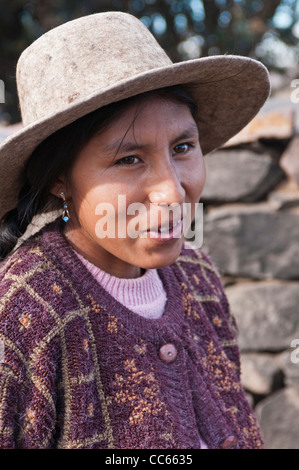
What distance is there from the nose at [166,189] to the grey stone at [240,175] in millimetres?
1493

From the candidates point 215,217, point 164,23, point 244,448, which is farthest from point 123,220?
point 164,23

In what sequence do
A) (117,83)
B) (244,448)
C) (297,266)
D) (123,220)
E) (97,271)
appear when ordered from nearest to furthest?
(117,83) < (123,220) < (97,271) < (244,448) < (297,266)

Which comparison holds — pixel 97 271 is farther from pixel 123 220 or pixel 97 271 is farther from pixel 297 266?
pixel 297 266

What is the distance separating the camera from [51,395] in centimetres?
115

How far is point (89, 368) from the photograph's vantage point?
3.99ft

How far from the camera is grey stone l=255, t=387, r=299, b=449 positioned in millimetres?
2656

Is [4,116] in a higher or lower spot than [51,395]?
higher

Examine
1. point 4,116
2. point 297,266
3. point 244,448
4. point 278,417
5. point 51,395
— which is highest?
point 4,116

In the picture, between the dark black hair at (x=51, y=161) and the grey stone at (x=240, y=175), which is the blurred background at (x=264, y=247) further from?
the dark black hair at (x=51, y=161)

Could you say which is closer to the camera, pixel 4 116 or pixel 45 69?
pixel 45 69

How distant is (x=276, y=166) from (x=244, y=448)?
5.08 ft

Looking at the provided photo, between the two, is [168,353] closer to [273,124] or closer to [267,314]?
[267,314]

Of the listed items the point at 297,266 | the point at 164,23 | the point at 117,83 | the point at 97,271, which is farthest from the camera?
the point at 164,23

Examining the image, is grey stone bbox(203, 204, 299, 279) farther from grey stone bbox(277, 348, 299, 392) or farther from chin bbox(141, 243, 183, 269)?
chin bbox(141, 243, 183, 269)
